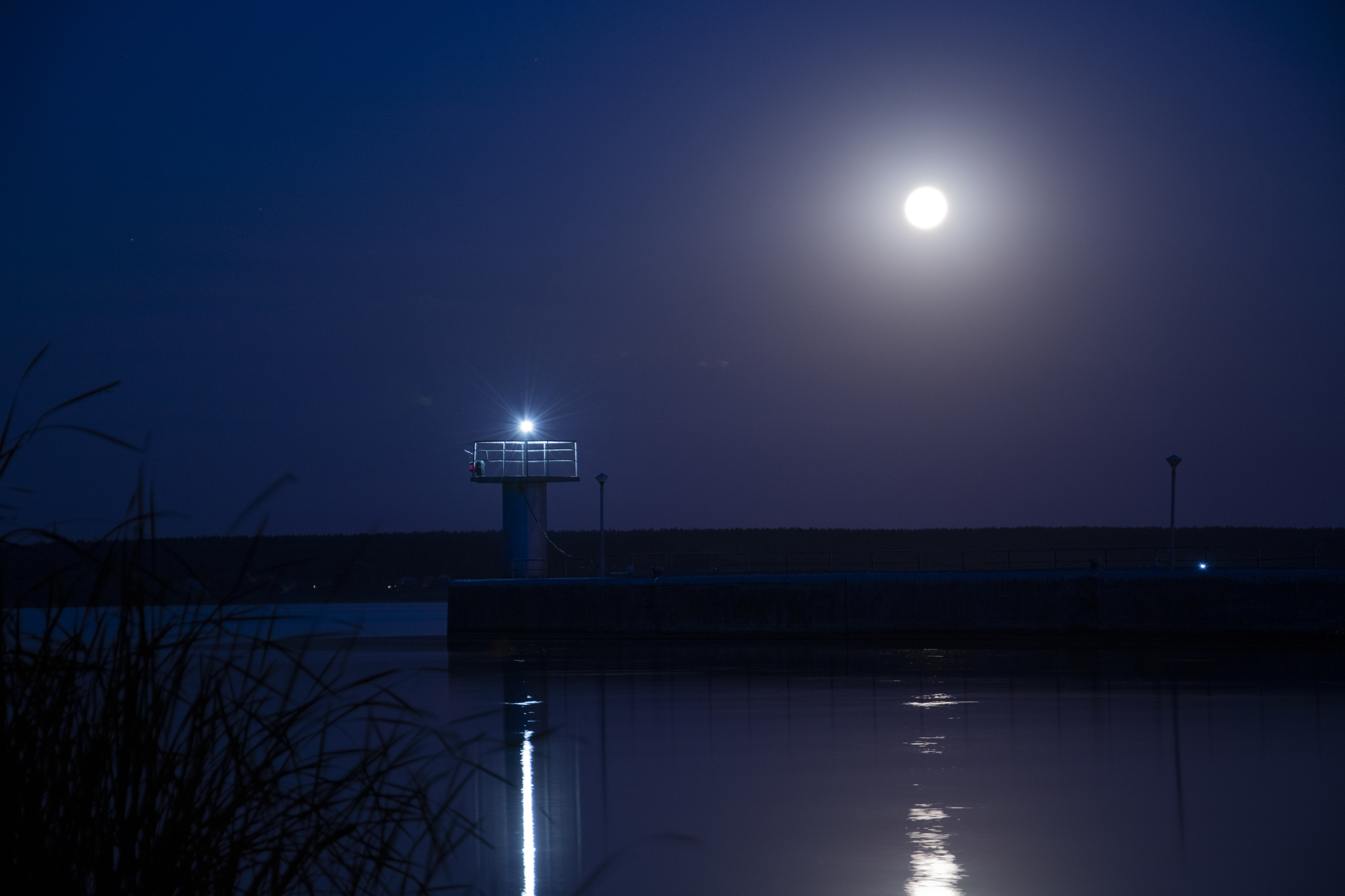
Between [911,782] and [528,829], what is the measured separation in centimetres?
339

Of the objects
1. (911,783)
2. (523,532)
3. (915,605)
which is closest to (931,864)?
(911,783)

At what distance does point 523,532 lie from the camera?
3675 centimetres

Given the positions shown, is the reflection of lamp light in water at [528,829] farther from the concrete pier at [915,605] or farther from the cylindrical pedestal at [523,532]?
the cylindrical pedestal at [523,532]

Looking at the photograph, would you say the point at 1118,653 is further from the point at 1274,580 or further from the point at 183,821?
the point at 183,821

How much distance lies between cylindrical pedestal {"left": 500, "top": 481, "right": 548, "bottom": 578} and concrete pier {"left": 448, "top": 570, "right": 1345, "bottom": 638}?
1.58m

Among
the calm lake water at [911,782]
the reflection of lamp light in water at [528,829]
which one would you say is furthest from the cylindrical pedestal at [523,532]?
the reflection of lamp light in water at [528,829]

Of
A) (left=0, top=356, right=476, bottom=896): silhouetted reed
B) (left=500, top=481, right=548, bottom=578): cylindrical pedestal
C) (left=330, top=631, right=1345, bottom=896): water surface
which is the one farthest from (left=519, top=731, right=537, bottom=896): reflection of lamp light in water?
(left=500, top=481, right=548, bottom=578): cylindrical pedestal

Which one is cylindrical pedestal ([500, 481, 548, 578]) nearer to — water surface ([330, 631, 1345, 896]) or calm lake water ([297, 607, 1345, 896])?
calm lake water ([297, 607, 1345, 896])

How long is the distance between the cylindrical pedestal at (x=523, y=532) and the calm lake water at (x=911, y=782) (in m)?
14.9

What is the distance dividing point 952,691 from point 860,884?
11.3m

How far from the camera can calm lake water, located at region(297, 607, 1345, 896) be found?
7746mm

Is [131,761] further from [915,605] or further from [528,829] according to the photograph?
[915,605]

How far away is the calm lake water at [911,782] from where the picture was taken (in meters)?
7.75

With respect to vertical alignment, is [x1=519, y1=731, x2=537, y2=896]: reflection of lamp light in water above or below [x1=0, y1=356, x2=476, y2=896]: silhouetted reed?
below
